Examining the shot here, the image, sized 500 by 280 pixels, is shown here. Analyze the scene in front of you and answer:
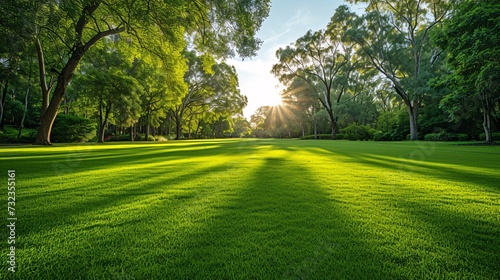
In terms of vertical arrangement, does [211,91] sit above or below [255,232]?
above

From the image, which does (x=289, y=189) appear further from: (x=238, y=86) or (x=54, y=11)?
(x=238, y=86)

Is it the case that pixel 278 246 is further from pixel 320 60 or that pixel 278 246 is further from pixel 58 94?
pixel 320 60

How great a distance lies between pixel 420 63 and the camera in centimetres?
2770

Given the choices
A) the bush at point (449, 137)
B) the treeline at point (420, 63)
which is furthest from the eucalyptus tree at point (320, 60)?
the bush at point (449, 137)

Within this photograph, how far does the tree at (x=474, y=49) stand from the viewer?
427 inches

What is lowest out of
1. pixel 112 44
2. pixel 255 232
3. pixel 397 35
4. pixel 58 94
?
pixel 255 232

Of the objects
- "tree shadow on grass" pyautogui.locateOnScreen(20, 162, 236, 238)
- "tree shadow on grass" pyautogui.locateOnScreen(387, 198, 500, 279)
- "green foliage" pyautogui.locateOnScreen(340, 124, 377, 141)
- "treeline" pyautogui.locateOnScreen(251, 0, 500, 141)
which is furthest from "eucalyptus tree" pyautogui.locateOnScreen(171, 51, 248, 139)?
"tree shadow on grass" pyautogui.locateOnScreen(387, 198, 500, 279)

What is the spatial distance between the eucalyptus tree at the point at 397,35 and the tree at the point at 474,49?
858 centimetres

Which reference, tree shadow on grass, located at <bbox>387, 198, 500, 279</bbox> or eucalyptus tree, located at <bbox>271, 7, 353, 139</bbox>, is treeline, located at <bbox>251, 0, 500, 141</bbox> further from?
tree shadow on grass, located at <bbox>387, 198, 500, 279</bbox>

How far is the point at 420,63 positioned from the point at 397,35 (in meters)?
5.73

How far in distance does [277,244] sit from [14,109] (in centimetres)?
5597

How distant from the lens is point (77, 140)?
76.7ft

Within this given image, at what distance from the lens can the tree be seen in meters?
10.8

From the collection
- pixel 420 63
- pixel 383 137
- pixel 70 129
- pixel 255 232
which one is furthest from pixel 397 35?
pixel 70 129
